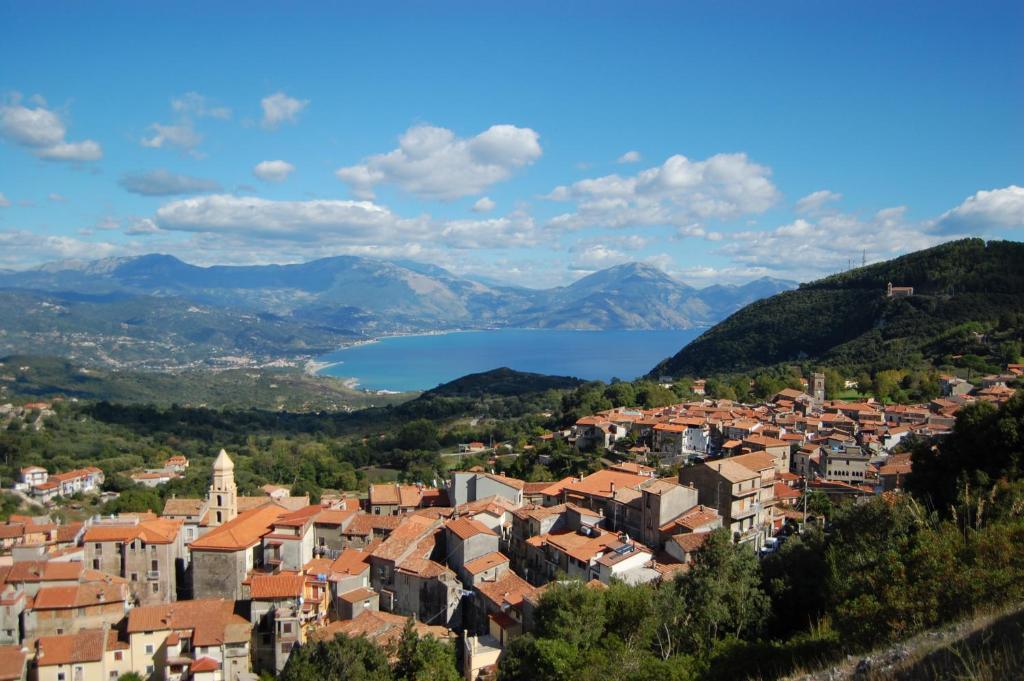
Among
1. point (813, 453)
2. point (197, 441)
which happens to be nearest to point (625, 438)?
point (813, 453)

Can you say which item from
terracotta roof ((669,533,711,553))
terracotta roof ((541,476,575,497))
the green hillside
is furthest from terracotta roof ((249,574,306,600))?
the green hillside

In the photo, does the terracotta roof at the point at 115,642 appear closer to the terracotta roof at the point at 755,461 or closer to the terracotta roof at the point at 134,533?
the terracotta roof at the point at 134,533

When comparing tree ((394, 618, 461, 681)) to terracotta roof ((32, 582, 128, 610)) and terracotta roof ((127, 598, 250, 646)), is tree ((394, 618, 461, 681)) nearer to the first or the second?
terracotta roof ((127, 598, 250, 646))

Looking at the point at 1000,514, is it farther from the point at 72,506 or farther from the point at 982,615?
the point at 72,506

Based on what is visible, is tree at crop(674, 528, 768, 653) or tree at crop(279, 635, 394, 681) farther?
tree at crop(279, 635, 394, 681)

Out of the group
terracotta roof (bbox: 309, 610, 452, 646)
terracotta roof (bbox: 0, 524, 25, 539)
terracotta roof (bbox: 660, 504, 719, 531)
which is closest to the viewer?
terracotta roof (bbox: 309, 610, 452, 646)

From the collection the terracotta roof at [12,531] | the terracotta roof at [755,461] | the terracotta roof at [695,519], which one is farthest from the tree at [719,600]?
the terracotta roof at [12,531]

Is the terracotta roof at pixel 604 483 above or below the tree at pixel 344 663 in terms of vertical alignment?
above
